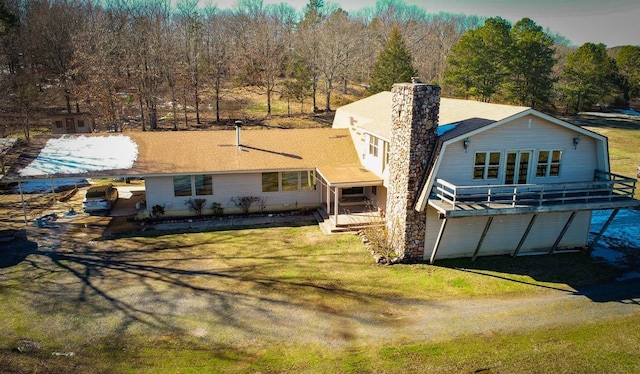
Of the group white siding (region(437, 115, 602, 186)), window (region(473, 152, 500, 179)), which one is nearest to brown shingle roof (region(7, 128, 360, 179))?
white siding (region(437, 115, 602, 186))

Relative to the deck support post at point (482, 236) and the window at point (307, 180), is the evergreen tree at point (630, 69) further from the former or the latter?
the window at point (307, 180)

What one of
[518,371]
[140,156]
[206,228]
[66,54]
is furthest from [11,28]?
[518,371]

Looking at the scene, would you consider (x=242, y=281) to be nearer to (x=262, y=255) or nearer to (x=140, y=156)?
(x=262, y=255)

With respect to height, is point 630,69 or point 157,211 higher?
point 630,69

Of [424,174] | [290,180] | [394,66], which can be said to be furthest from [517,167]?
[394,66]

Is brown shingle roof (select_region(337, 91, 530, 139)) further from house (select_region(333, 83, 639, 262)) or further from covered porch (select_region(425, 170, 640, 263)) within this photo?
covered porch (select_region(425, 170, 640, 263))

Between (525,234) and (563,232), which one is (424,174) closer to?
(525,234)
